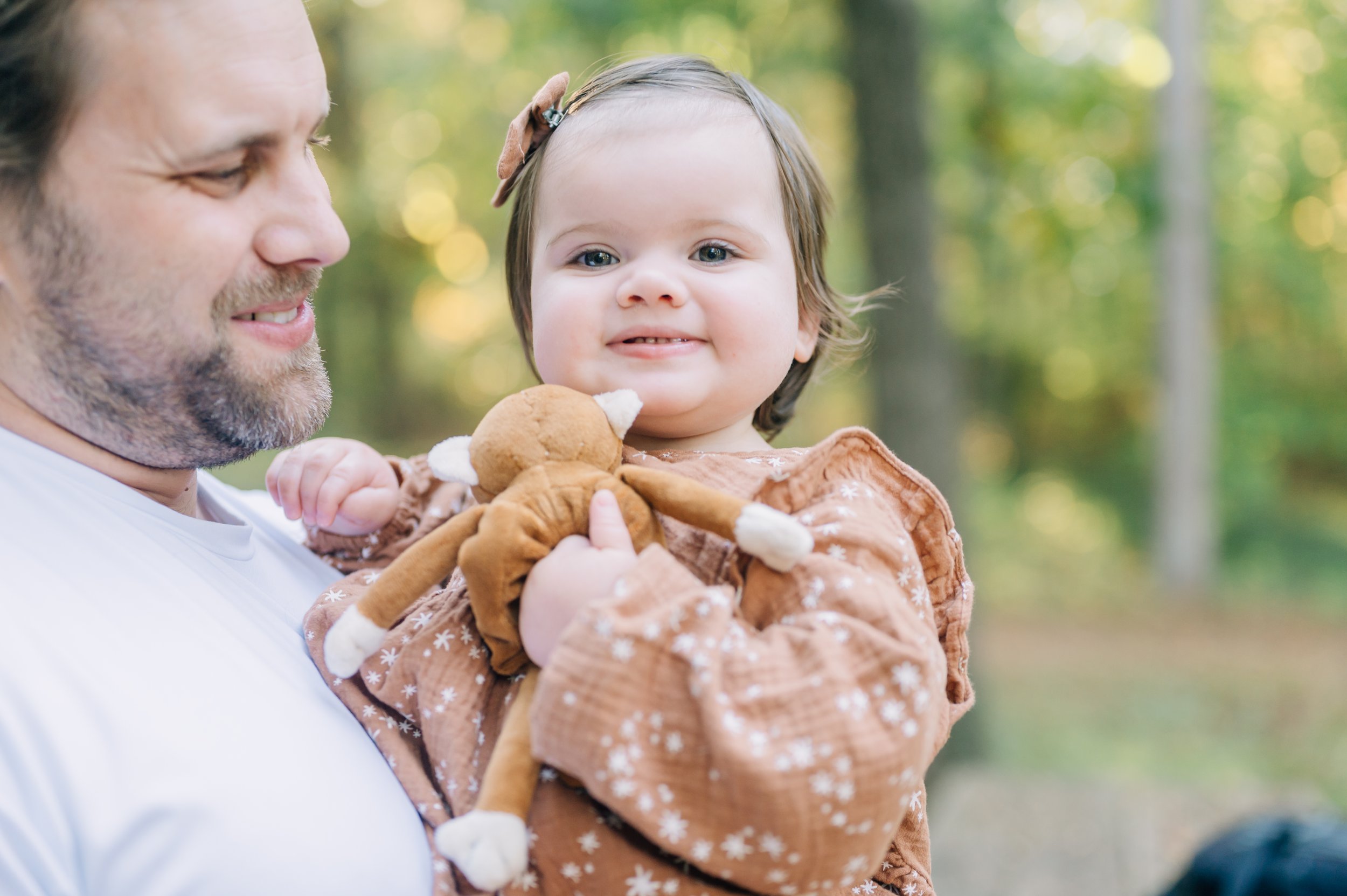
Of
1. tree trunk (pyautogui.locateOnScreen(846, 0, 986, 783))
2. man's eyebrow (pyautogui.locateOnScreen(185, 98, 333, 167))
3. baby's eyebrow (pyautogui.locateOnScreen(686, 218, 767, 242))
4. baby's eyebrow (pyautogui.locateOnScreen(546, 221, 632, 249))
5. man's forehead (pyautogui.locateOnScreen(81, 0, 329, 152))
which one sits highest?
man's forehead (pyautogui.locateOnScreen(81, 0, 329, 152))

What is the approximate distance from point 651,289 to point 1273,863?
282 cm

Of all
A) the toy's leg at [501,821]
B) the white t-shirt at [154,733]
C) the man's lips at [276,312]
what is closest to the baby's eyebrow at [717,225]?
the man's lips at [276,312]

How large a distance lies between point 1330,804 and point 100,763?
587 centimetres

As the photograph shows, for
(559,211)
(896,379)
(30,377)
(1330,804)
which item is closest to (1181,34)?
(896,379)

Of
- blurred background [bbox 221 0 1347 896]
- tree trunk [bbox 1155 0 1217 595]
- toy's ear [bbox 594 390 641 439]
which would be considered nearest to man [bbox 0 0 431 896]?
toy's ear [bbox 594 390 641 439]

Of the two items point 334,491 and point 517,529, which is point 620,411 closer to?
point 517,529

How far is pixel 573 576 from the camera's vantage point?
1.25m

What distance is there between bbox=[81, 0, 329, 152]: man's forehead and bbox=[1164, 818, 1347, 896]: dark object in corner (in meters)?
3.27

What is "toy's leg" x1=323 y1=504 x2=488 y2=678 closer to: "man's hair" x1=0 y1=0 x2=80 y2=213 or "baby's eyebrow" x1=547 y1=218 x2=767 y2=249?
"baby's eyebrow" x1=547 y1=218 x2=767 y2=249

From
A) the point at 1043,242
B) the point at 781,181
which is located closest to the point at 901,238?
the point at 781,181

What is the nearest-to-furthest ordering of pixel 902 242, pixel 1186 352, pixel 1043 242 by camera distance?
pixel 902 242 < pixel 1186 352 < pixel 1043 242

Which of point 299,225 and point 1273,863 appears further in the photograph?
point 1273,863

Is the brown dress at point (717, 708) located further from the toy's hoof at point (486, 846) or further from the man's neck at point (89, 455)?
the man's neck at point (89, 455)

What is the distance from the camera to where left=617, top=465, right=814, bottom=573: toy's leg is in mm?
1268
